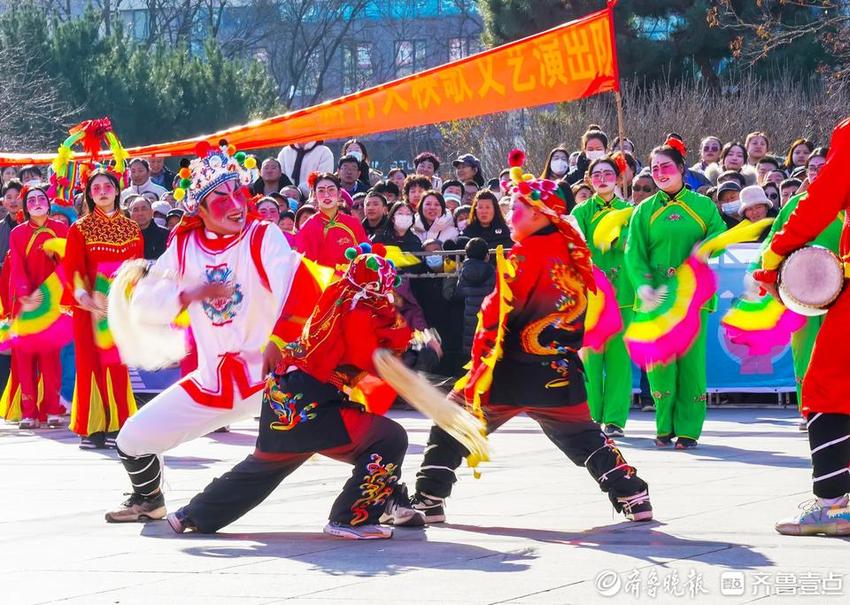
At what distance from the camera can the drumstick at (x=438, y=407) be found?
23.4 feet

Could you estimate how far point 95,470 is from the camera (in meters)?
10.2

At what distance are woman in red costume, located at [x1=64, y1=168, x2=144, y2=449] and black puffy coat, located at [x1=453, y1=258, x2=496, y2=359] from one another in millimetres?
2679

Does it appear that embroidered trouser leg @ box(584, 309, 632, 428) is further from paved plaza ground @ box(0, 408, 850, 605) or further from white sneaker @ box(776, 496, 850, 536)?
white sneaker @ box(776, 496, 850, 536)

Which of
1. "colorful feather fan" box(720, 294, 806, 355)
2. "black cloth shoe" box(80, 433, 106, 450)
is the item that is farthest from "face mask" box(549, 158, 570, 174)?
"black cloth shoe" box(80, 433, 106, 450)

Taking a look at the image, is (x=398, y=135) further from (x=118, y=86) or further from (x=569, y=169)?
(x=569, y=169)

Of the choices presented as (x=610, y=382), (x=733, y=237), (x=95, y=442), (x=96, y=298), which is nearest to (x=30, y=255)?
(x=95, y=442)

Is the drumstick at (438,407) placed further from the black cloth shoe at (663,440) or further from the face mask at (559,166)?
the face mask at (559,166)

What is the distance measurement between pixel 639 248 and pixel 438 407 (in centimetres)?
403

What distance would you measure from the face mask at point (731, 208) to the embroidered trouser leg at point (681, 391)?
258 cm

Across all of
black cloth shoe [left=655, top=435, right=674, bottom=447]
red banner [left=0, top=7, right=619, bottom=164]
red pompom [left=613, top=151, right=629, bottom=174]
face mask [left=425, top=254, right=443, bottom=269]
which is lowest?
black cloth shoe [left=655, top=435, right=674, bottom=447]

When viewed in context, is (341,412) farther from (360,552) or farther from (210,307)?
(210,307)

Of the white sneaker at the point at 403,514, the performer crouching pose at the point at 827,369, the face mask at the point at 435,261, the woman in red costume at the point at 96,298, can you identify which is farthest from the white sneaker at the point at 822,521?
the face mask at the point at 435,261

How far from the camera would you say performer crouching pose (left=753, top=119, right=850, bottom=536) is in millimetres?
6648

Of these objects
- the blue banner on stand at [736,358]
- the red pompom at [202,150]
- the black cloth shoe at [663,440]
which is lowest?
the black cloth shoe at [663,440]
